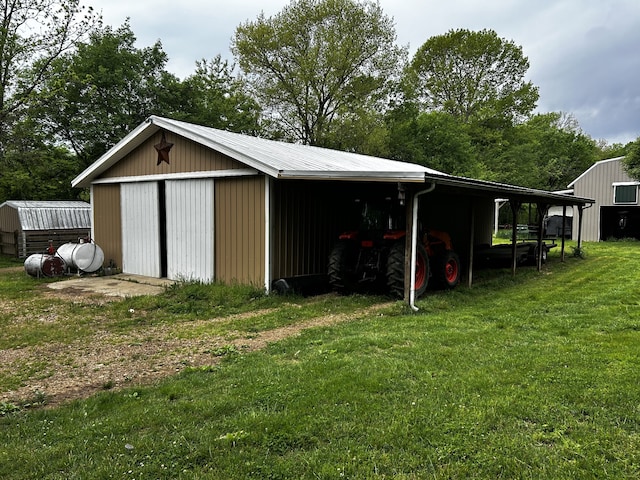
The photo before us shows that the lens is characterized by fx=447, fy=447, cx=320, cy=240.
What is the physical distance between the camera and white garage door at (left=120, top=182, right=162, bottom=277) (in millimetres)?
10266

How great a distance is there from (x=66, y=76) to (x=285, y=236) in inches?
488

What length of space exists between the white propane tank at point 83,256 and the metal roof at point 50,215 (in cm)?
453

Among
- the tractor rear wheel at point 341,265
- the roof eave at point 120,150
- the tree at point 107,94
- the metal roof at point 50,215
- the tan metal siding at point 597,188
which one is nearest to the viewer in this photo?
the tractor rear wheel at point 341,265

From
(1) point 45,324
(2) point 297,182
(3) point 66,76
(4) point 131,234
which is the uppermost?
(3) point 66,76

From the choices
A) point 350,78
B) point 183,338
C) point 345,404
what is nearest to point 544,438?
point 345,404

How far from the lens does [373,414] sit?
3098 mm

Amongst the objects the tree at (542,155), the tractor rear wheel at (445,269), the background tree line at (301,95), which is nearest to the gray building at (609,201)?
the background tree line at (301,95)

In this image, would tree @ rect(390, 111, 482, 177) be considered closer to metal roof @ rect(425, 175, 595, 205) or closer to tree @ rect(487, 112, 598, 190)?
tree @ rect(487, 112, 598, 190)

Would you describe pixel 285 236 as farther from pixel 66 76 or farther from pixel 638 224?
pixel 638 224

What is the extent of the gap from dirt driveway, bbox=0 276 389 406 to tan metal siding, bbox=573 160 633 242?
20.4 m

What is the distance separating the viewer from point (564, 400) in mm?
3305

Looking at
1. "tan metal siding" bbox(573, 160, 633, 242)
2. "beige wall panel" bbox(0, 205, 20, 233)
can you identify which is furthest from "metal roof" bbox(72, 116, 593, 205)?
"tan metal siding" bbox(573, 160, 633, 242)

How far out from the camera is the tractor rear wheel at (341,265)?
792 cm

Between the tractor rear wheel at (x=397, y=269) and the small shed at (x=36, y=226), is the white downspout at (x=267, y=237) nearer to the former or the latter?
the tractor rear wheel at (x=397, y=269)
